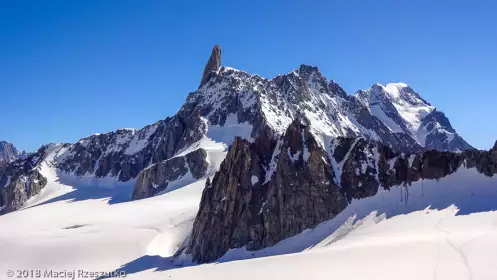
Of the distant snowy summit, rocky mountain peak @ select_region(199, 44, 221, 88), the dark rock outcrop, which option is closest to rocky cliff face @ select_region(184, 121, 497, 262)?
the dark rock outcrop

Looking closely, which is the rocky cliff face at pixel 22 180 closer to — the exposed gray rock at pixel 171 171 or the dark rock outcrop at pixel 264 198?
the exposed gray rock at pixel 171 171

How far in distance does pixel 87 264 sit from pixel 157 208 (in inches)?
Answer: 1286

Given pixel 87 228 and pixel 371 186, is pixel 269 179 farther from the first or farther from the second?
pixel 87 228

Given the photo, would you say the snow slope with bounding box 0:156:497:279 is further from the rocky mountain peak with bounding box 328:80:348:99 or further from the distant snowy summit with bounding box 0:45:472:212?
the rocky mountain peak with bounding box 328:80:348:99

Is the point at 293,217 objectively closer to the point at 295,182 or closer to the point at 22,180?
the point at 295,182

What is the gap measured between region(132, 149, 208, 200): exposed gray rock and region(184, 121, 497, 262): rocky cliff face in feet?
172

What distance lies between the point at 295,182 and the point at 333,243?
11.9 meters

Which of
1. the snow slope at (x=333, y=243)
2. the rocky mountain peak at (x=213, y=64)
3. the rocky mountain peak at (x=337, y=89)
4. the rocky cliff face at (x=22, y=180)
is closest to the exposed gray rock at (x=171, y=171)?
the snow slope at (x=333, y=243)

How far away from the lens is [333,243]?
36281 mm

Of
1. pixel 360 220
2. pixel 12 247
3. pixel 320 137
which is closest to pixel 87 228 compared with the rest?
pixel 12 247

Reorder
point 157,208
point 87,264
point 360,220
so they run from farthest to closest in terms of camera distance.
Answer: point 157,208 → point 87,264 → point 360,220

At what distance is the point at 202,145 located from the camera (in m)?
114

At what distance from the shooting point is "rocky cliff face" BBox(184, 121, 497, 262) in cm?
4434

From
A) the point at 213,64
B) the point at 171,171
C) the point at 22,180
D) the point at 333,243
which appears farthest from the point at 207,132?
the point at 333,243
